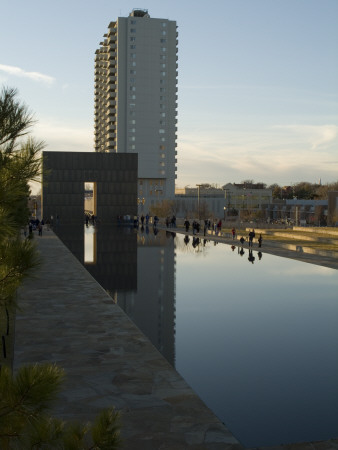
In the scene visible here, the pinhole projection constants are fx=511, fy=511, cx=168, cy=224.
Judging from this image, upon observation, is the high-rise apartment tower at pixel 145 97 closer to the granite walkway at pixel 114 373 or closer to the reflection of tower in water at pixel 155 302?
the reflection of tower in water at pixel 155 302

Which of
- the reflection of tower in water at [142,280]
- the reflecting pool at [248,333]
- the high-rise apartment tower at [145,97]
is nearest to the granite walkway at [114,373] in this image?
the reflecting pool at [248,333]

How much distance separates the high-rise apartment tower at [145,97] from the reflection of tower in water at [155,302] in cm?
7706

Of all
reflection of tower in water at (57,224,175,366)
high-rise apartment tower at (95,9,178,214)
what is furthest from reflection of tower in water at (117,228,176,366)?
high-rise apartment tower at (95,9,178,214)

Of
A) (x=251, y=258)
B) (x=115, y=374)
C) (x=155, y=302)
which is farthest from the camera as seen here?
(x=251, y=258)

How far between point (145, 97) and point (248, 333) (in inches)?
3661

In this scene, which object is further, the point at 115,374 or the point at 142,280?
the point at 142,280

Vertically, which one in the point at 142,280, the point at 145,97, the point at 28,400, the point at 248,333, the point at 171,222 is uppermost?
the point at 145,97

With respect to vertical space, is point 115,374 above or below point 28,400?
below

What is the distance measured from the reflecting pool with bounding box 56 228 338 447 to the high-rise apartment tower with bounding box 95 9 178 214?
7796 cm

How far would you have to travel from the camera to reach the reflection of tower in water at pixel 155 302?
11781 mm

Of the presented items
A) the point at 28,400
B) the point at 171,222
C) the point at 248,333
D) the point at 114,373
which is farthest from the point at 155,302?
the point at 171,222

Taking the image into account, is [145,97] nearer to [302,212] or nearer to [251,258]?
[302,212]

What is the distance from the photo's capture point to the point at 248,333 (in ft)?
40.1

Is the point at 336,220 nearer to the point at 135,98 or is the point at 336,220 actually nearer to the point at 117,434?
the point at 135,98
